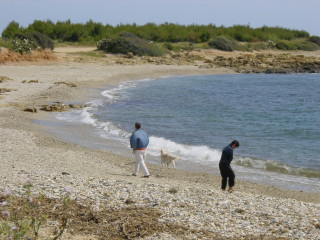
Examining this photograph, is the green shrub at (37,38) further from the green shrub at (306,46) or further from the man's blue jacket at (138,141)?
the green shrub at (306,46)

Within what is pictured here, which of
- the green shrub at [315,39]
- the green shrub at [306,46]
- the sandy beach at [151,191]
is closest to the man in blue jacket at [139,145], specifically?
the sandy beach at [151,191]

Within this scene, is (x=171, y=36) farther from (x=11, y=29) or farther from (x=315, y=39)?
(x=315, y=39)

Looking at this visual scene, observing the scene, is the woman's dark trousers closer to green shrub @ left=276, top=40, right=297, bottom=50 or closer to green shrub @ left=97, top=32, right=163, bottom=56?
green shrub @ left=97, top=32, right=163, bottom=56

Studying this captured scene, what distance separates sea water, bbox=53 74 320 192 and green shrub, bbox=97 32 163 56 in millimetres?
11961

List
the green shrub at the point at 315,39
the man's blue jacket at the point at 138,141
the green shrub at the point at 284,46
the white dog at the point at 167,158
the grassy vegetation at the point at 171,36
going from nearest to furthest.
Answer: the man's blue jacket at the point at 138,141 < the white dog at the point at 167,158 < the grassy vegetation at the point at 171,36 < the green shrub at the point at 284,46 < the green shrub at the point at 315,39

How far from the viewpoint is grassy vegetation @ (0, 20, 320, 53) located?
58.5 metres

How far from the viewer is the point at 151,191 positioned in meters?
11.7

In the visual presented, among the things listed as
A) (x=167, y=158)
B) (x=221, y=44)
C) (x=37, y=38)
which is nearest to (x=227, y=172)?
(x=167, y=158)

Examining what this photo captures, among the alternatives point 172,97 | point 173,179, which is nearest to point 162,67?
point 172,97

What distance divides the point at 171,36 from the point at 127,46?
1498 cm

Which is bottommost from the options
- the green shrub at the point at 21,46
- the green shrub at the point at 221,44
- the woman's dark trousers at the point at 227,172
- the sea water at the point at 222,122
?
the sea water at the point at 222,122

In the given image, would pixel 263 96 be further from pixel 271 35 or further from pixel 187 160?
pixel 271 35

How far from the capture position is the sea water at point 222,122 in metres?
18.1

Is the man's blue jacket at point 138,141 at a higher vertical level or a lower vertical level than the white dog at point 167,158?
higher
